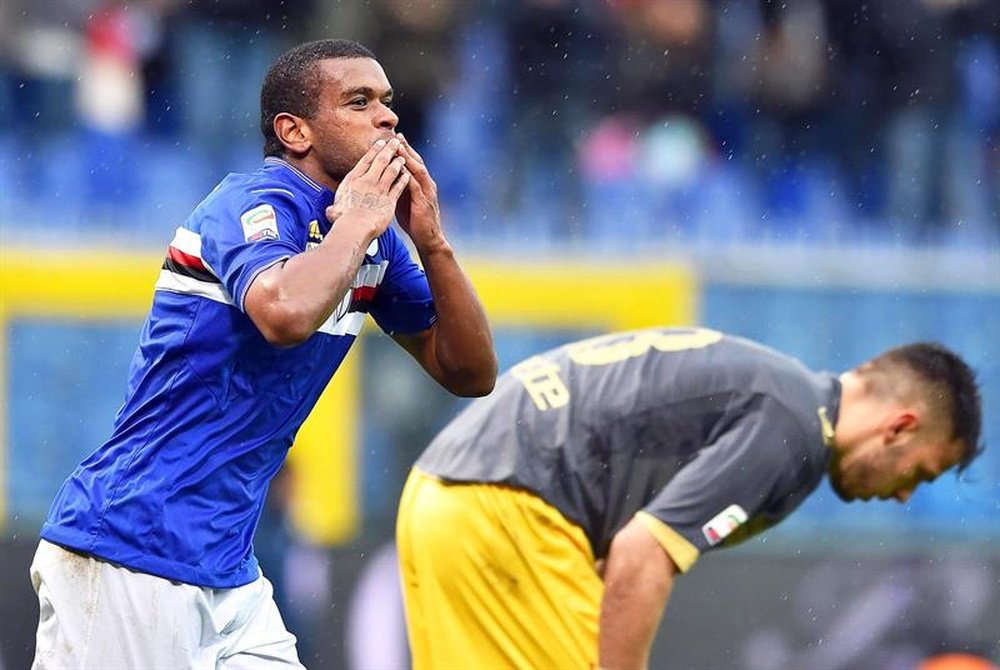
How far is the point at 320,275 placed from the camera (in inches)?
140

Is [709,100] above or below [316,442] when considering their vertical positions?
above

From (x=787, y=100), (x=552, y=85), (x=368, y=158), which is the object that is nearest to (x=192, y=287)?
(x=368, y=158)

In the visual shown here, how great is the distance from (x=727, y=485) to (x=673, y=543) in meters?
0.23

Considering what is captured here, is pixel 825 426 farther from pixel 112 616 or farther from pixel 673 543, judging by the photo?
pixel 112 616

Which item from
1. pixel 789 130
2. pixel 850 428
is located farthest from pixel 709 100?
pixel 850 428

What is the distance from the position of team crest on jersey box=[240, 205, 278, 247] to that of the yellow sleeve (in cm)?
159

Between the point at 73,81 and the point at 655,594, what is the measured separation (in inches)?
302

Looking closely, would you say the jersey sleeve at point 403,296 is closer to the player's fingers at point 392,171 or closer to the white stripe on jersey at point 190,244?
the player's fingers at point 392,171

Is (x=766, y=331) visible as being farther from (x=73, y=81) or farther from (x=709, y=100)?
(x=73, y=81)

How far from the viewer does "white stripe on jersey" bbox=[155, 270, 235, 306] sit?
378 centimetres

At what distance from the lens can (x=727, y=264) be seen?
10117 mm

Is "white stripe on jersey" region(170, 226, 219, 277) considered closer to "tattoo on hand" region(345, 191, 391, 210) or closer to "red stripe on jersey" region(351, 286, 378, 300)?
"tattoo on hand" region(345, 191, 391, 210)

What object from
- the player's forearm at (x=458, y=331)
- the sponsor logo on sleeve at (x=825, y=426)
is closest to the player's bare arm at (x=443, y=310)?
the player's forearm at (x=458, y=331)

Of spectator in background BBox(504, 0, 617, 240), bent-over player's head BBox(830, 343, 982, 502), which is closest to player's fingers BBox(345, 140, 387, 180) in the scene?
bent-over player's head BBox(830, 343, 982, 502)
